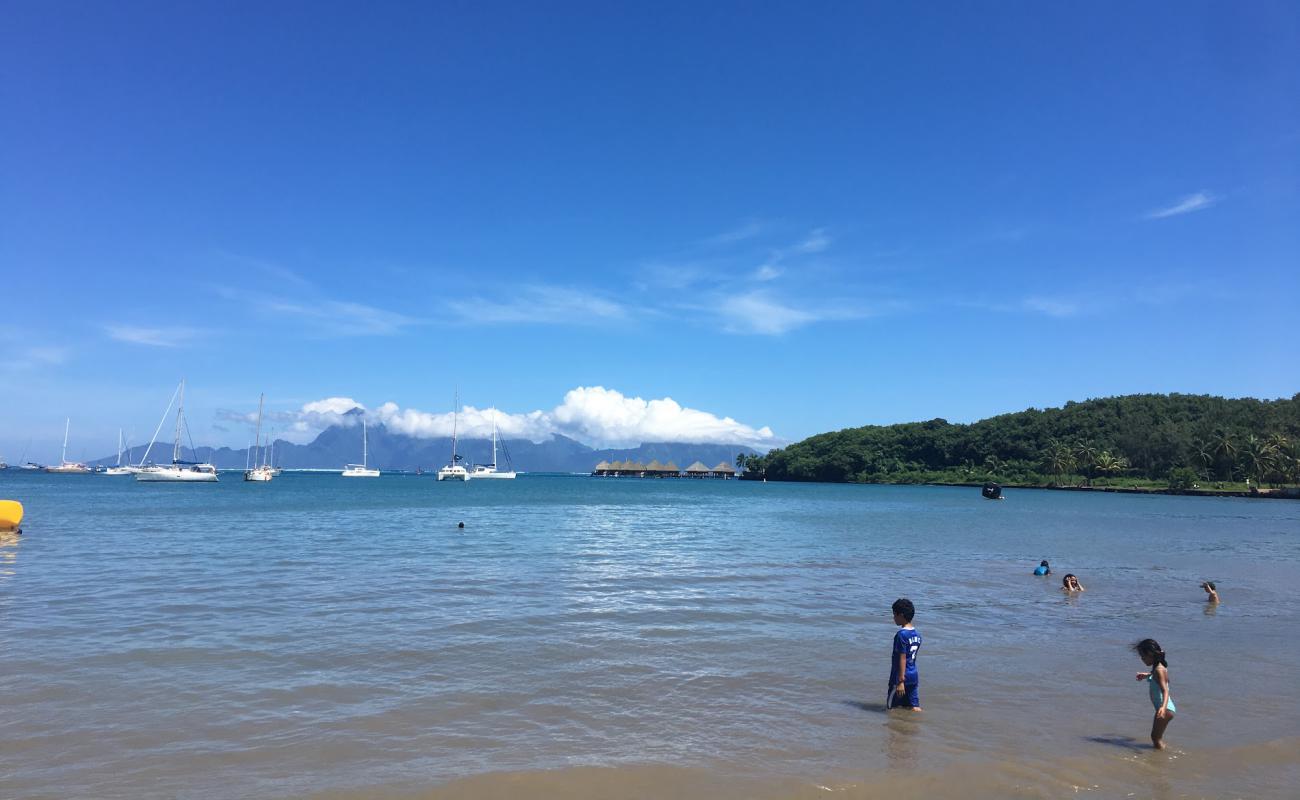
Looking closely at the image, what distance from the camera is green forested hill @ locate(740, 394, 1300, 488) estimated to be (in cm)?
11806

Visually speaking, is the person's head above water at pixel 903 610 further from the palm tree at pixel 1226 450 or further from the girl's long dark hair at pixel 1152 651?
the palm tree at pixel 1226 450

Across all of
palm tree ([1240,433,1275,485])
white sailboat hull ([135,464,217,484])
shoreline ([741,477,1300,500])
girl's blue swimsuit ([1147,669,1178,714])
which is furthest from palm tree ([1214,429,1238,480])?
white sailboat hull ([135,464,217,484])

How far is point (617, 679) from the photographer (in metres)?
12.5

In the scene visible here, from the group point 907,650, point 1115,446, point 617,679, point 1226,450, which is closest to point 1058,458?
point 1115,446

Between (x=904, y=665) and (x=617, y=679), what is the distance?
4.68 meters

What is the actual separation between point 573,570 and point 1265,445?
128680 millimetres

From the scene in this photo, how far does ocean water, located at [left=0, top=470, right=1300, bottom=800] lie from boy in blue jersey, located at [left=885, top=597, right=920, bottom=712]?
0.84 feet

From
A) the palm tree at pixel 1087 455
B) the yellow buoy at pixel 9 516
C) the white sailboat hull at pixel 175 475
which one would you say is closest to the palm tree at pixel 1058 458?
the palm tree at pixel 1087 455

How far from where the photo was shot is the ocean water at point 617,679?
28.2ft

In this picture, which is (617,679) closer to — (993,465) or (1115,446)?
(1115,446)

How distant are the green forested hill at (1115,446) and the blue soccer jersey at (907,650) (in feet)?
436

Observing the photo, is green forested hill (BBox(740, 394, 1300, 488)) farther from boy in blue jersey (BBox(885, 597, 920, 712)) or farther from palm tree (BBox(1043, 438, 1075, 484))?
boy in blue jersey (BBox(885, 597, 920, 712))

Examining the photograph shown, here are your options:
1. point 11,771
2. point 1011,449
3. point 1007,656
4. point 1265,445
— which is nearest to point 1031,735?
point 1007,656

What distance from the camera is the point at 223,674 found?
12.4m
